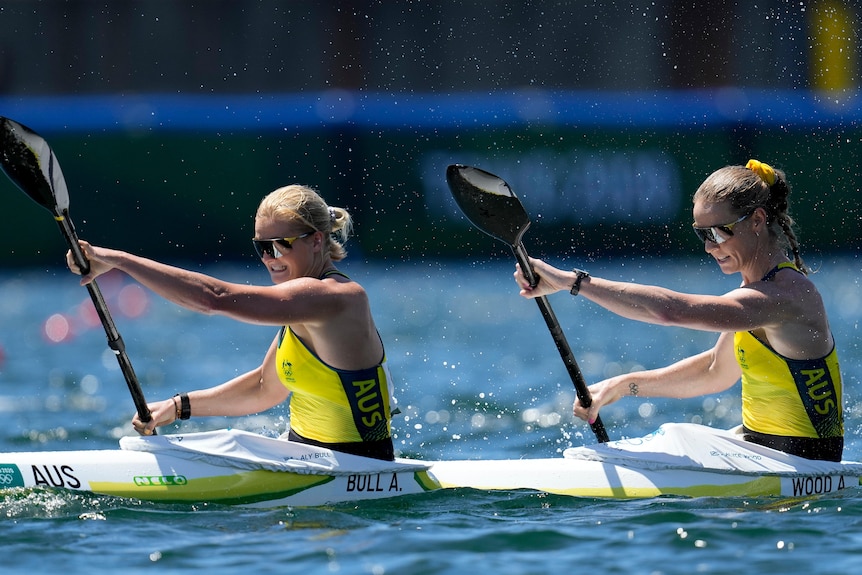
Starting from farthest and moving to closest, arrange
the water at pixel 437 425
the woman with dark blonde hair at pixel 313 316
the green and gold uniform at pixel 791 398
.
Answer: the green and gold uniform at pixel 791 398, the woman with dark blonde hair at pixel 313 316, the water at pixel 437 425

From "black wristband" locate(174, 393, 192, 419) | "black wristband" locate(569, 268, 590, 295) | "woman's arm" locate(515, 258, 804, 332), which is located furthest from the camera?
"black wristband" locate(174, 393, 192, 419)

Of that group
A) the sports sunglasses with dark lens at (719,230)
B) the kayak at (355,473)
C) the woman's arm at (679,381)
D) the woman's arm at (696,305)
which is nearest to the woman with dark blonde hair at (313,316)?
the kayak at (355,473)

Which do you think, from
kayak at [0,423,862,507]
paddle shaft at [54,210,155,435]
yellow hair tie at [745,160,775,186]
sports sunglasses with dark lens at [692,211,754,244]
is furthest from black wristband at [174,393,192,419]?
yellow hair tie at [745,160,775,186]

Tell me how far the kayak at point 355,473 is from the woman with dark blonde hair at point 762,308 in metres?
0.15

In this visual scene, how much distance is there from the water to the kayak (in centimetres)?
8

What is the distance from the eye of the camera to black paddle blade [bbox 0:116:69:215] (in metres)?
5.07

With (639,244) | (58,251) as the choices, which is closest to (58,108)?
(58,251)

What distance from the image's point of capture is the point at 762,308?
4.82 metres

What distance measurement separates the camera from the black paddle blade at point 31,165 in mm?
5074

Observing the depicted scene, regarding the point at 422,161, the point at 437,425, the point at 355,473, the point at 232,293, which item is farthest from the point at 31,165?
the point at 422,161

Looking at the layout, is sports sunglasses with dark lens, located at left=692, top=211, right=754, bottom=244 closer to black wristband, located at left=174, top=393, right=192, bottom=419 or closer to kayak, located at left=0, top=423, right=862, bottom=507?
kayak, located at left=0, top=423, right=862, bottom=507

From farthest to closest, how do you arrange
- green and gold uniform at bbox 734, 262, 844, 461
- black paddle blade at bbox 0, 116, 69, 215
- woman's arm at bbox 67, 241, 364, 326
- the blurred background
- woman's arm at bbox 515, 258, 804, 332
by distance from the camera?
the blurred background, black paddle blade at bbox 0, 116, 69, 215, green and gold uniform at bbox 734, 262, 844, 461, woman's arm at bbox 515, 258, 804, 332, woman's arm at bbox 67, 241, 364, 326

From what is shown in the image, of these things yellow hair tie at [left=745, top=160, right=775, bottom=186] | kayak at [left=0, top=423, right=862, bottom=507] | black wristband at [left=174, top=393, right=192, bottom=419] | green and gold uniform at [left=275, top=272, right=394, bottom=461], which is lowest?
kayak at [left=0, top=423, right=862, bottom=507]

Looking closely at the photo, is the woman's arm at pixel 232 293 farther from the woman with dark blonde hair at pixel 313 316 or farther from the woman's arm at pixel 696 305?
the woman's arm at pixel 696 305
